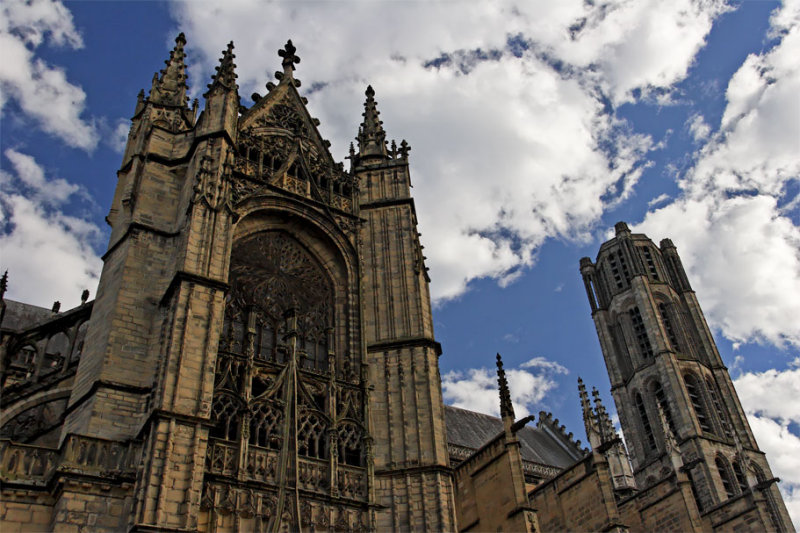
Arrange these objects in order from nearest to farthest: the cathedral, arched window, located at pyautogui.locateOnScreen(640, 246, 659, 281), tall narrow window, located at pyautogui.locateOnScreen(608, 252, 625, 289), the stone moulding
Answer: the stone moulding, the cathedral, arched window, located at pyautogui.locateOnScreen(640, 246, 659, 281), tall narrow window, located at pyautogui.locateOnScreen(608, 252, 625, 289)

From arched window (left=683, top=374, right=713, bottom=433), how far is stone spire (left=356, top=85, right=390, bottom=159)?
29246mm

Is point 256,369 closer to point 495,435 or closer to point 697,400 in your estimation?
Result: point 495,435

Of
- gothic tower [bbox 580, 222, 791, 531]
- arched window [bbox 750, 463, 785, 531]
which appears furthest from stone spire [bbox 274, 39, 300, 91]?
arched window [bbox 750, 463, 785, 531]

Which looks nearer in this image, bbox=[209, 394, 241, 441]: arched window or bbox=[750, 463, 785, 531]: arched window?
bbox=[209, 394, 241, 441]: arched window

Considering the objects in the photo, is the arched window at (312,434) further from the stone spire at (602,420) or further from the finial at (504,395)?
the stone spire at (602,420)

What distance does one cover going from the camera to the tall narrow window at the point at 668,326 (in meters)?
45.1

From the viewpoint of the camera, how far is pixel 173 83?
63.3 ft

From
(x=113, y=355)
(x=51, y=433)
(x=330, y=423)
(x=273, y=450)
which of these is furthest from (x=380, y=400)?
(x=51, y=433)

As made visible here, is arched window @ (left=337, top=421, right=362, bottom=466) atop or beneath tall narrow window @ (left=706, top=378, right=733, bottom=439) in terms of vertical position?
beneath

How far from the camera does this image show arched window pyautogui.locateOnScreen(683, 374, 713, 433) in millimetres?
40900

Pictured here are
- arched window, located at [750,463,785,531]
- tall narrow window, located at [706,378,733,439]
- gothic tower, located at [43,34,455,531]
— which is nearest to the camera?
gothic tower, located at [43,34,455,531]

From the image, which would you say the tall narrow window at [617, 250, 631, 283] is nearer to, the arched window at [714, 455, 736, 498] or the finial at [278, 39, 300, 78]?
the arched window at [714, 455, 736, 498]

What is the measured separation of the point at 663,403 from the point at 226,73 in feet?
114

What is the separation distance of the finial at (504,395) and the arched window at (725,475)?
26729 mm
